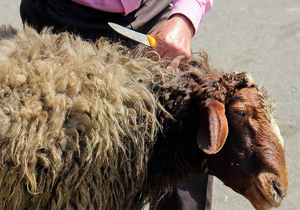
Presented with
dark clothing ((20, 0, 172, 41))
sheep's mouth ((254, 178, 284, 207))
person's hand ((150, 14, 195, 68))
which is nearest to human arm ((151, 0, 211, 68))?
person's hand ((150, 14, 195, 68))

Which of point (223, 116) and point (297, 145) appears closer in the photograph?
point (223, 116)

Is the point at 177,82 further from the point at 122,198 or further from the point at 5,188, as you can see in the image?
the point at 5,188

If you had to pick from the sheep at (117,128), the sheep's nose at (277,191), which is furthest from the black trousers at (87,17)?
the sheep's nose at (277,191)

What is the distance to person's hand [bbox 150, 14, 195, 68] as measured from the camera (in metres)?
2.56

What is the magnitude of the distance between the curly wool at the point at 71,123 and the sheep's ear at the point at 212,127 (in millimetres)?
244

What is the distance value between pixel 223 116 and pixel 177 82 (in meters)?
0.34

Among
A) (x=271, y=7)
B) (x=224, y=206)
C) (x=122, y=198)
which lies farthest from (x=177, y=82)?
(x=271, y=7)

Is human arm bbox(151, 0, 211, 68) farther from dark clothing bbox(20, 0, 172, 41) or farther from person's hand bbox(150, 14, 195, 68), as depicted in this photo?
dark clothing bbox(20, 0, 172, 41)

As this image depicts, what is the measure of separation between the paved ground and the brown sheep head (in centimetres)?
155

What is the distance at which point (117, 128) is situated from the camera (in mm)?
2359

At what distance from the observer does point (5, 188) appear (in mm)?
2178

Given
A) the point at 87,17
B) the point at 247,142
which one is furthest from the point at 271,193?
the point at 87,17

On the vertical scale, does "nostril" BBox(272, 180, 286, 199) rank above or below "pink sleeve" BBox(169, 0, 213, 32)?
below

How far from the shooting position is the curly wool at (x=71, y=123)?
218 cm
